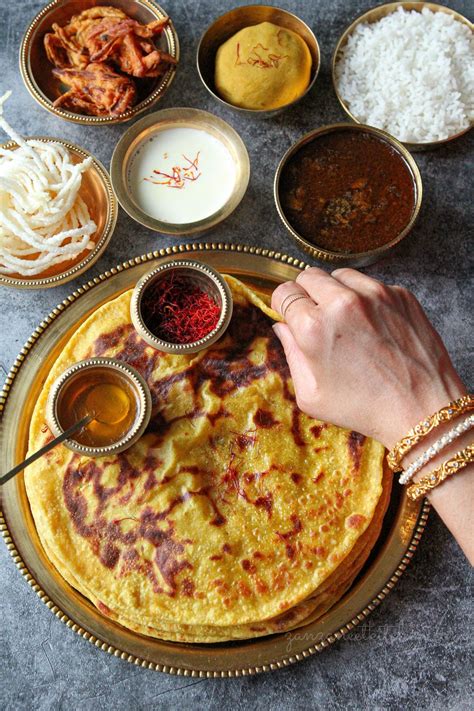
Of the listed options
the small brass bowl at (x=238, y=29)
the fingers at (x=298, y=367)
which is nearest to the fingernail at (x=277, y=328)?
the fingers at (x=298, y=367)

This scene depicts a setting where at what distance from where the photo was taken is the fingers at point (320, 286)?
2.10 metres

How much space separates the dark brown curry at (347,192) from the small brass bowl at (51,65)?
65 centimetres

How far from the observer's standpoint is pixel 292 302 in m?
2.14

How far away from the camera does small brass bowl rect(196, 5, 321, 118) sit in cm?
286

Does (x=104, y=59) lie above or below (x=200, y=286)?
above

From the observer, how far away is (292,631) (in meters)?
2.30

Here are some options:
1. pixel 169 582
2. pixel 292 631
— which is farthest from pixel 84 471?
pixel 292 631

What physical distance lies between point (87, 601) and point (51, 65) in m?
2.14

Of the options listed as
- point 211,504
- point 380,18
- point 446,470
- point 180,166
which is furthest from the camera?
point 380,18

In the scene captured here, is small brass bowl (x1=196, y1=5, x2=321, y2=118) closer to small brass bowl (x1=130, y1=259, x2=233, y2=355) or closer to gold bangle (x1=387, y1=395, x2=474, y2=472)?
small brass bowl (x1=130, y1=259, x2=233, y2=355)

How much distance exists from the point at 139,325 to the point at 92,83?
1.16 m

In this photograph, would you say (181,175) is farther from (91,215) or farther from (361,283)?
(361,283)

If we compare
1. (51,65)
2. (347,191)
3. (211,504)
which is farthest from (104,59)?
(211,504)

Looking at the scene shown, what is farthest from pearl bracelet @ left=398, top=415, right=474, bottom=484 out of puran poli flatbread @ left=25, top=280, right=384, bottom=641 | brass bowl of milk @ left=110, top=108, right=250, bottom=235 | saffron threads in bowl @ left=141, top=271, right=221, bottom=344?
brass bowl of milk @ left=110, top=108, right=250, bottom=235
